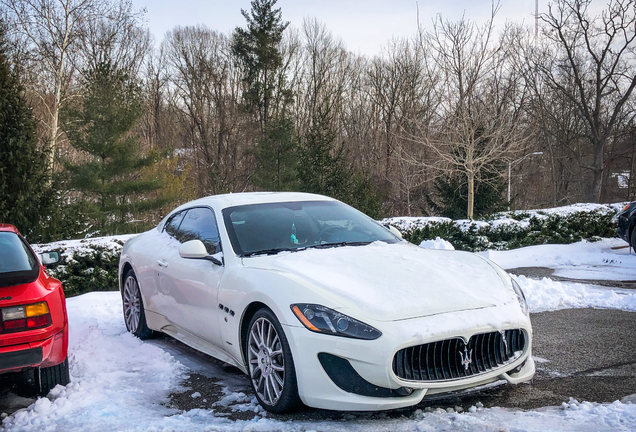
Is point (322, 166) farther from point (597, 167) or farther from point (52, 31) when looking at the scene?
point (597, 167)

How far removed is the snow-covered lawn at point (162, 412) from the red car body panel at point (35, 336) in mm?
327

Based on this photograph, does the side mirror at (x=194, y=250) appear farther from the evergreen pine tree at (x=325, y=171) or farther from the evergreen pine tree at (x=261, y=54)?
the evergreen pine tree at (x=261, y=54)

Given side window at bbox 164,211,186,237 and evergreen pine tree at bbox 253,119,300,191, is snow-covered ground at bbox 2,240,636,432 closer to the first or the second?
side window at bbox 164,211,186,237

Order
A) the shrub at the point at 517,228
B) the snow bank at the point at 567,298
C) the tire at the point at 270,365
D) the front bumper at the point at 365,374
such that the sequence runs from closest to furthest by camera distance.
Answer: the front bumper at the point at 365,374 → the tire at the point at 270,365 → the snow bank at the point at 567,298 → the shrub at the point at 517,228

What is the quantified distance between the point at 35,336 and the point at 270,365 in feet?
5.40

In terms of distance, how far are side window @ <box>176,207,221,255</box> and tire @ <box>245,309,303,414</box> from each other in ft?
3.30

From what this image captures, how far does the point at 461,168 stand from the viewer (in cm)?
2569

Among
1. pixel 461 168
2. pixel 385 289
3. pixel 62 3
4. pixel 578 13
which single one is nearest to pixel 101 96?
pixel 62 3

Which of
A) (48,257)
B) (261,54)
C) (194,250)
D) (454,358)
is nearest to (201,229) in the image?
(194,250)

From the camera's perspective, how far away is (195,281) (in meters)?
4.71

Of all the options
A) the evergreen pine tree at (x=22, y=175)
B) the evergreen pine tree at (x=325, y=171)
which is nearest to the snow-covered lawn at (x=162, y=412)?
the evergreen pine tree at (x=22, y=175)

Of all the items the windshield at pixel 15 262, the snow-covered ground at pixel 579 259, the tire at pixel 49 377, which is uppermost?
the windshield at pixel 15 262

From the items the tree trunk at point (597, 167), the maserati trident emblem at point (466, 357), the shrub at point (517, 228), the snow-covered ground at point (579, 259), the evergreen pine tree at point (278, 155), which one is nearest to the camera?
the maserati trident emblem at point (466, 357)

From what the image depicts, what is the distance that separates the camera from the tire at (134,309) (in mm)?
5973
